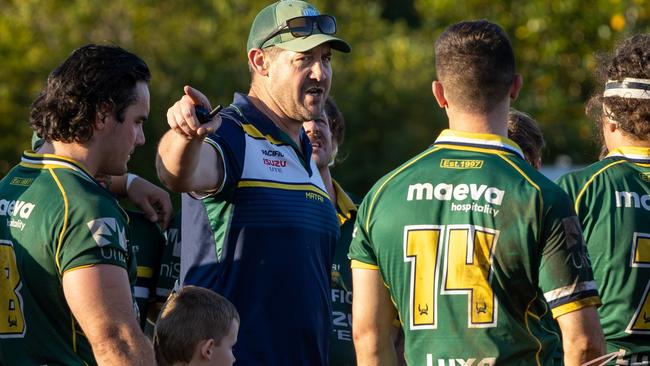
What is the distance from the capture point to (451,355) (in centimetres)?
447

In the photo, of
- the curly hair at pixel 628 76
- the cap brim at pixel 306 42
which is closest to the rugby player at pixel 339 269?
the cap brim at pixel 306 42

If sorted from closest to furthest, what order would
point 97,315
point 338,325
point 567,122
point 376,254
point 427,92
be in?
1. point 97,315
2. point 376,254
3. point 338,325
4. point 567,122
5. point 427,92

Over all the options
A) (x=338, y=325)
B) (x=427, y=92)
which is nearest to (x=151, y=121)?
(x=427, y=92)

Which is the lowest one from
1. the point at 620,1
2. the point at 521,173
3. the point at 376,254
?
the point at 376,254

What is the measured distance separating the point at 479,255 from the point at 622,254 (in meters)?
1.03

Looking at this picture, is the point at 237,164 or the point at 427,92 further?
→ the point at 427,92

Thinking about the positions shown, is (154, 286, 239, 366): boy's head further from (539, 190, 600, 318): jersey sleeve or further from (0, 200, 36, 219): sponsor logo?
(539, 190, 600, 318): jersey sleeve

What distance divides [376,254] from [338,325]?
2.07 metres

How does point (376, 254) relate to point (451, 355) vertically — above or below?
above

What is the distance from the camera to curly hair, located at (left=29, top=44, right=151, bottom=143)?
4605mm

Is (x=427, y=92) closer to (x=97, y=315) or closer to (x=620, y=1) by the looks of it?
(x=620, y=1)

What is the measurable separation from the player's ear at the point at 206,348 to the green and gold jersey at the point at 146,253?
4.96 feet

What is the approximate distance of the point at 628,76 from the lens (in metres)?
5.49

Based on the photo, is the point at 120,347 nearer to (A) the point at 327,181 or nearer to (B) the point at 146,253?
(B) the point at 146,253
